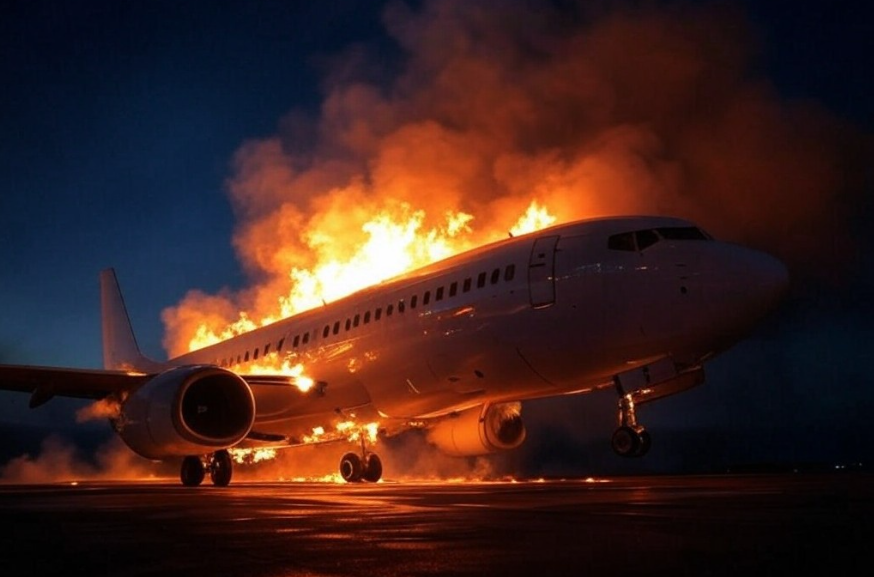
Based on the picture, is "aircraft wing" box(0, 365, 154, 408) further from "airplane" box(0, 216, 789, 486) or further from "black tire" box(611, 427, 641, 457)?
"black tire" box(611, 427, 641, 457)

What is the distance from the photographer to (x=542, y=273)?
604 inches

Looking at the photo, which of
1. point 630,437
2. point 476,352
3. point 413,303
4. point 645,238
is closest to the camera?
point 630,437

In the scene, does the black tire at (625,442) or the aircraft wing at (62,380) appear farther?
the aircraft wing at (62,380)

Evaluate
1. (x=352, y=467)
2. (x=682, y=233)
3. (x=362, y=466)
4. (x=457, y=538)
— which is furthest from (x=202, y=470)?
(x=457, y=538)

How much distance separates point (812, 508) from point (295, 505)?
15.9ft

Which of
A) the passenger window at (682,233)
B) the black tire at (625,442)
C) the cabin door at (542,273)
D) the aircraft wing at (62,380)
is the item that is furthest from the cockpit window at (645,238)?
the aircraft wing at (62,380)

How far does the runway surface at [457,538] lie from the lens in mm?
4848

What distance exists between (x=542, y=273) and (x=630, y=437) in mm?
2793

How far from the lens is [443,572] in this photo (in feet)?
15.3

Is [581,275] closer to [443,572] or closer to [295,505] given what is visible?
[295,505]

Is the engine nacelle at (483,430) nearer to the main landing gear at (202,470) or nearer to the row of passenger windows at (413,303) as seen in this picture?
the row of passenger windows at (413,303)

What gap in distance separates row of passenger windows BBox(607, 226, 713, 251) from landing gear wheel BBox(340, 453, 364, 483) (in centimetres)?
806

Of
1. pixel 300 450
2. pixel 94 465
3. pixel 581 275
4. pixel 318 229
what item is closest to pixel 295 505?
pixel 581 275

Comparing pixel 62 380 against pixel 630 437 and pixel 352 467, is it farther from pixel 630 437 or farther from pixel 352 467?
pixel 630 437
